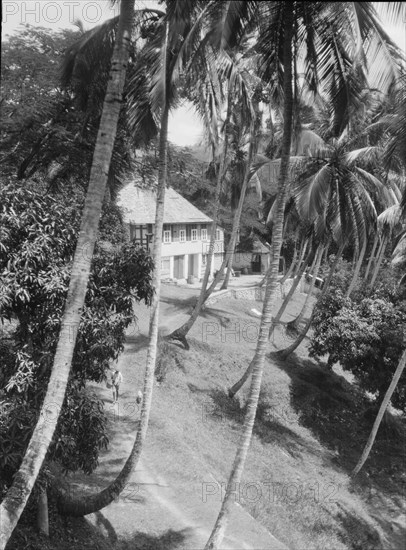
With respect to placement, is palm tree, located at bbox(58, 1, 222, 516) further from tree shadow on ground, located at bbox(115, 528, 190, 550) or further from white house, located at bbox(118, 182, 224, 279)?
white house, located at bbox(118, 182, 224, 279)

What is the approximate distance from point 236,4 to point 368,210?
1335 centimetres

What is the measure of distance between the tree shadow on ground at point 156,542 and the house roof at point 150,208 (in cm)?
2213

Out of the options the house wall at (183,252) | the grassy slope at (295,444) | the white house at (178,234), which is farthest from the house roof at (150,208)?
the grassy slope at (295,444)

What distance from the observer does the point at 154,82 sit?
1012 centimetres

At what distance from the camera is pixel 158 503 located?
1338 centimetres

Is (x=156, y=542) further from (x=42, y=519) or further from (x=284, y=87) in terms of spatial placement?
(x=284, y=87)

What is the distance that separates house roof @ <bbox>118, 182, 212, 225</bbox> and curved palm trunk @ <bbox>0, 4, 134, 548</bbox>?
2370 cm

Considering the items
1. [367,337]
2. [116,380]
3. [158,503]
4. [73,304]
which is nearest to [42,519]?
[158,503]

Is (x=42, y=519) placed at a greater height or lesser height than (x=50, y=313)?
lesser

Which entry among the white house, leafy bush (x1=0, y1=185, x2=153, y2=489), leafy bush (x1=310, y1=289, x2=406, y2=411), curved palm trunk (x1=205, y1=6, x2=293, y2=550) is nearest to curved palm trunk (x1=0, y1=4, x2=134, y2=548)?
leafy bush (x1=0, y1=185, x2=153, y2=489)

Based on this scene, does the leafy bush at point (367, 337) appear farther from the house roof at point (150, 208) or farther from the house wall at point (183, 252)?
the house wall at point (183, 252)

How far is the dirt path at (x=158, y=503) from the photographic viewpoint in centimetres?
1207

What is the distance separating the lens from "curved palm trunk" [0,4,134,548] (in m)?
7.51

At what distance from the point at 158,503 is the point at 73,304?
744 centimetres
